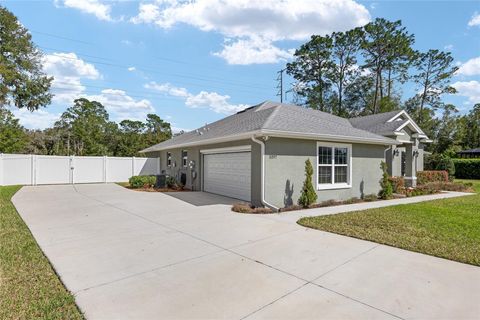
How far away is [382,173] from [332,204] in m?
4.01

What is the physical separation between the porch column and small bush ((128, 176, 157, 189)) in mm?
15153

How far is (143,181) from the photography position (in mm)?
17391

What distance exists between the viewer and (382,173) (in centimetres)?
1305

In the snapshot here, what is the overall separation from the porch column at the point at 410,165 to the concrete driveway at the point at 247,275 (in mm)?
12816

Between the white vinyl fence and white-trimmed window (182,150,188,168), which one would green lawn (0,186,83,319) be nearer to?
→ white-trimmed window (182,150,188,168)

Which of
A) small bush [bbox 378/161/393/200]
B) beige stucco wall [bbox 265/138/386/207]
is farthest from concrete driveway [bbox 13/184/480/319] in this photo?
small bush [bbox 378/161/393/200]

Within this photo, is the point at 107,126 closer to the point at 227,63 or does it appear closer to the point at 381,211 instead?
the point at 227,63

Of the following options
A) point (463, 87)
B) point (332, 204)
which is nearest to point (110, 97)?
point (332, 204)

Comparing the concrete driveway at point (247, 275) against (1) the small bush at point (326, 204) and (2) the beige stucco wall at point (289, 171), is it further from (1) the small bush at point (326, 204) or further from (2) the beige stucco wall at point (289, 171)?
(1) the small bush at point (326, 204)

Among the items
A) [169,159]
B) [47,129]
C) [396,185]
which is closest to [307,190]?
[396,185]

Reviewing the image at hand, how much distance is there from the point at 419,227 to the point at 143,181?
14660 millimetres

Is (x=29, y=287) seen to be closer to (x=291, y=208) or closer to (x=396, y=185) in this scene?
(x=291, y=208)

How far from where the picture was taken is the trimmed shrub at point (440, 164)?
23514 millimetres

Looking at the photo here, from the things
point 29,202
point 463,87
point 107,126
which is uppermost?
point 463,87
